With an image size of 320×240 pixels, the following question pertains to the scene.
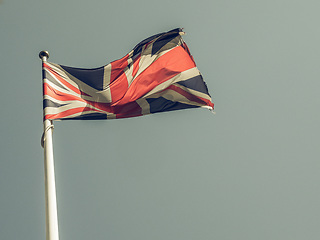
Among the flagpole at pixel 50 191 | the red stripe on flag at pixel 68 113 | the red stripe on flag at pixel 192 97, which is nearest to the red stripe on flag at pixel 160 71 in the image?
the red stripe on flag at pixel 192 97

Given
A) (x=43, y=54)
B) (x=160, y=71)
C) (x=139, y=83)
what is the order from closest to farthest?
1. (x=43, y=54)
2. (x=139, y=83)
3. (x=160, y=71)

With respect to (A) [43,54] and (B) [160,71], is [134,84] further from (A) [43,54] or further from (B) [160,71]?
(A) [43,54]

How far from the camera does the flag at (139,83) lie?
1230cm

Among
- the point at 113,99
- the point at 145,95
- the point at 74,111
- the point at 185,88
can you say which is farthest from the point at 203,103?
the point at 74,111

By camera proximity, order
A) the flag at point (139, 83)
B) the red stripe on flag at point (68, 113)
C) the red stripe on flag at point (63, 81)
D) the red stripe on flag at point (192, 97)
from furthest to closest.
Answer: the red stripe on flag at point (192, 97)
the flag at point (139, 83)
the red stripe on flag at point (63, 81)
the red stripe on flag at point (68, 113)

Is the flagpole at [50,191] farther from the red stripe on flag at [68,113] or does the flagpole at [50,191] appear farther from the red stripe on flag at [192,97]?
the red stripe on flag at [192,97]

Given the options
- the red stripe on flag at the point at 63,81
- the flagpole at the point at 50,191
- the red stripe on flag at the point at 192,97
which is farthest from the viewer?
the red stripe on flag at the point at 192,97

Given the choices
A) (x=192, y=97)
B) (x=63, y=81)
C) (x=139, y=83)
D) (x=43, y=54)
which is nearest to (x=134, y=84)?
(x=139, y=83)

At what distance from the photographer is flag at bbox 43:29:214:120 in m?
12.3

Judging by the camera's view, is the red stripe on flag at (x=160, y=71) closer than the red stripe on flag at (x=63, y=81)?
No

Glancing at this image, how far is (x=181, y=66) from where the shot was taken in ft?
45.1

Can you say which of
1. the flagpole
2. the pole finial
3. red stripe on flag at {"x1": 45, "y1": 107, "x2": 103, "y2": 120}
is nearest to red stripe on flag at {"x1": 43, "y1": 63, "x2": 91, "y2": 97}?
the pole finial

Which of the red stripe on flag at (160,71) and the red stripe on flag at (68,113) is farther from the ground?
the red stripe on flag at (160,71)

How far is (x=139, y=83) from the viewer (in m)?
13.5
